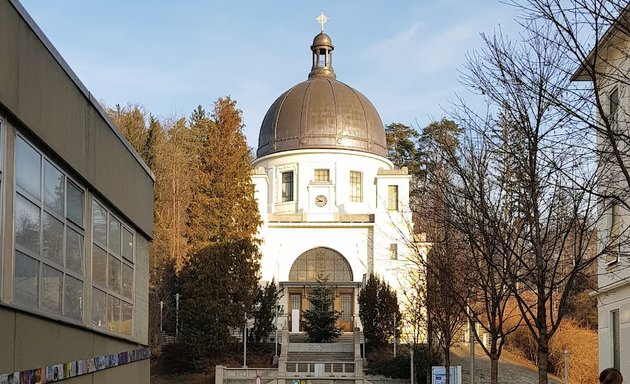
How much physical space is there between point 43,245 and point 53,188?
80 cm

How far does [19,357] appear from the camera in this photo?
28.1ft

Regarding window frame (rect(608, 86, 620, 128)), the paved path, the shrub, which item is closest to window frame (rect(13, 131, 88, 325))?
window frame (rect(608, 86, 620, 128))

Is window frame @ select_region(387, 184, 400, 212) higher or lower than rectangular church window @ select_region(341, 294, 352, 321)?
higher

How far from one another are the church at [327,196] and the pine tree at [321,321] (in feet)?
22.5

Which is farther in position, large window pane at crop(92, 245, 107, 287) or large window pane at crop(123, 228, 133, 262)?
large window pane at crop(123, 228, 133, 262)

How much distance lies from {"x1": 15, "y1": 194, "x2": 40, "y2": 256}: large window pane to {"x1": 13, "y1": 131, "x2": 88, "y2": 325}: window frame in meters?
0.03

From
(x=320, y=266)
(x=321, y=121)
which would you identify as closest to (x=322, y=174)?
(x=321, y=121)

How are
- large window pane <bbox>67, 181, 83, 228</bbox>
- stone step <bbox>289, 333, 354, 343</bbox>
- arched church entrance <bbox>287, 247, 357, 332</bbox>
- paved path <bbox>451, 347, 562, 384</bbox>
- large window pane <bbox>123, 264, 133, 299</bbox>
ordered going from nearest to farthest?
large window pane <bbox>67, 181, 83, 228</bbox> → large window pane <bbox>123, 264, 133, 299</bbox> → paved path <bbox>451, 347, 562, 384</bbox> → stone step <bbox>289, 333, 354, 343</bbox> → arched church entrance <bbox>287, 247, 357, 332</bbox>

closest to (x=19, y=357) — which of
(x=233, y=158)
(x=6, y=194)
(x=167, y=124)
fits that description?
(x=6, y=194)

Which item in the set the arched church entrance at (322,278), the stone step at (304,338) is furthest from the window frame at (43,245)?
the arched church entrance at (322,278)

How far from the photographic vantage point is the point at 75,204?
11.2 meters

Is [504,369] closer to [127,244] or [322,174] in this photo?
[322,174]

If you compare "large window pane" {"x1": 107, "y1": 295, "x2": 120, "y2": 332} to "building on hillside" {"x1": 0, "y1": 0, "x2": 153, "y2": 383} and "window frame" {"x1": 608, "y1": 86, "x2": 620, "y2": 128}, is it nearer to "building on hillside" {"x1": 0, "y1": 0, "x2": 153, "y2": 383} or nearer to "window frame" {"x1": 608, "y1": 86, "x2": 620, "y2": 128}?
"building on hillside" {"x1": 0, "y1": 0, "x2": 153, "y2": 383}

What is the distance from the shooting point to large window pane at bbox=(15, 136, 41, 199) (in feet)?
28.0
